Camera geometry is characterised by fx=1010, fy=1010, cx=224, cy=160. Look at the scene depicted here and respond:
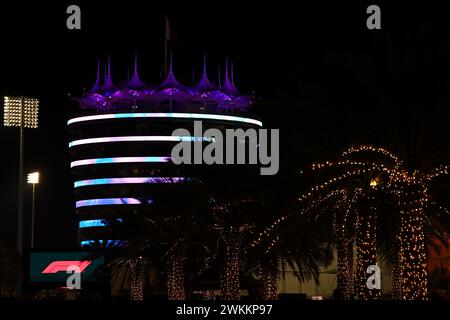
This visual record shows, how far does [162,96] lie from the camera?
159750 mm

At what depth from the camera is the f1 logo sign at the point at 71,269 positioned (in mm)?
39000

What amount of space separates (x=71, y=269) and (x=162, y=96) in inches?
4712

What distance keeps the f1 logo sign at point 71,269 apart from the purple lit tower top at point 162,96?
116 metres

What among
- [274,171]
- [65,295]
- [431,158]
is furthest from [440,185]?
[65,295]

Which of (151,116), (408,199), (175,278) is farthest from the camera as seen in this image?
(151,116)

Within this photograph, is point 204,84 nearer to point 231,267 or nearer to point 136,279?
point 136,279

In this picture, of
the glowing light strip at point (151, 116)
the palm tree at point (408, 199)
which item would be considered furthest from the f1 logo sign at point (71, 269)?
the glowing light strip at point (151, 116)

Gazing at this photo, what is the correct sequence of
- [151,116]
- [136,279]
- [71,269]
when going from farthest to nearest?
[151,116] → [136,279] → [71,269]

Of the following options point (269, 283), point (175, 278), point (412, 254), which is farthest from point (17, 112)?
point (412, 254)

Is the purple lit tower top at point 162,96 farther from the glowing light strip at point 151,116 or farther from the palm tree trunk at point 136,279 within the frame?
the palm tree trunk at point 136,279

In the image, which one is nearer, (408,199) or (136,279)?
(408,199)

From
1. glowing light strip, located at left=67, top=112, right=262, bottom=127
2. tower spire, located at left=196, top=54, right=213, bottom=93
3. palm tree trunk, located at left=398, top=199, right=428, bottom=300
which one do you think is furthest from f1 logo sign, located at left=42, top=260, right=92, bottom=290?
tower spire, located at left=196, top=54, right=213, bottom=93

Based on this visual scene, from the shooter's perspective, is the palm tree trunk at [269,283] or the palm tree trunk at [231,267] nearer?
the palm tree trunk at [231,267]
